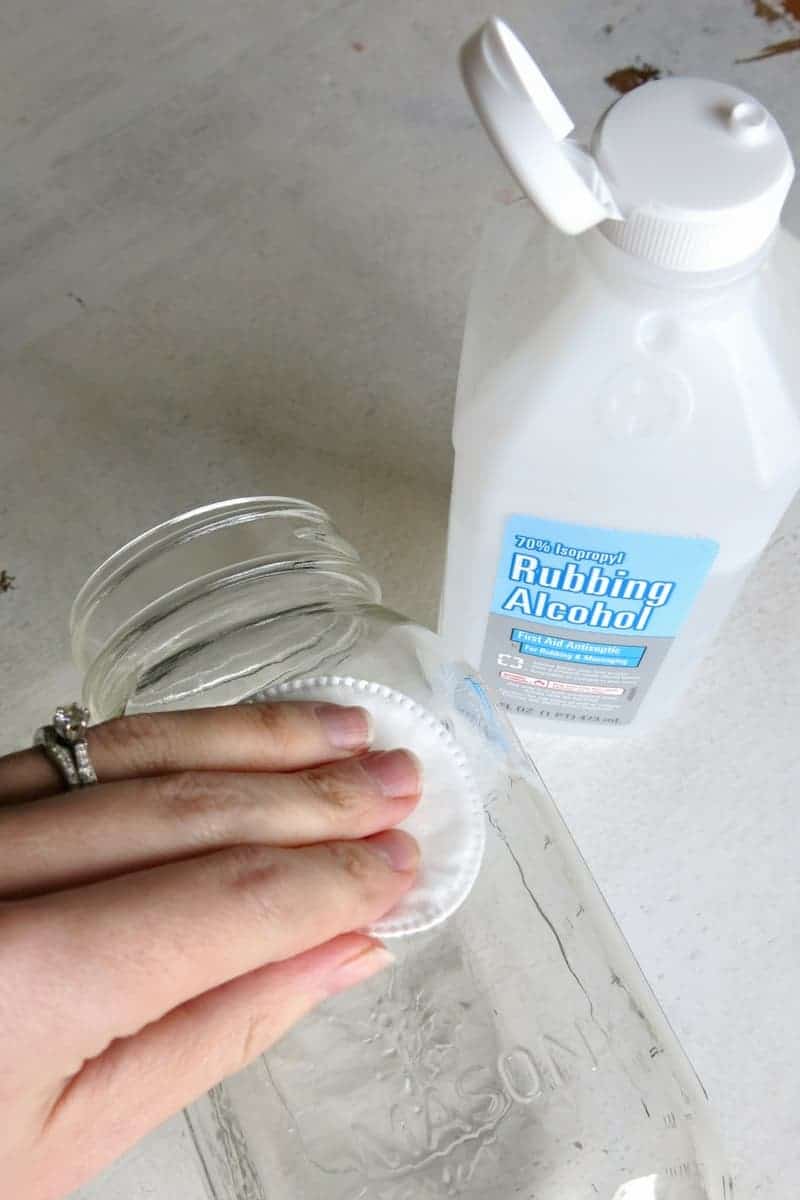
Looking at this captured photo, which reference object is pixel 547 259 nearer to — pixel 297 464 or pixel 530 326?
pixel 530 326

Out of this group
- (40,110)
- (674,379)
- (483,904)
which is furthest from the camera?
(40,110)

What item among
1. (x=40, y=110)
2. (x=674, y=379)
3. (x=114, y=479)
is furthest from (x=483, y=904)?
(x=40, y=110)

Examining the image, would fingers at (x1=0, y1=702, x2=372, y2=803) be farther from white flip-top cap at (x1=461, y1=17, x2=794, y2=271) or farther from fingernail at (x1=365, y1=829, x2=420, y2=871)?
white flip-top cap at (x1=461, y1=17, x2=794, y2=271)

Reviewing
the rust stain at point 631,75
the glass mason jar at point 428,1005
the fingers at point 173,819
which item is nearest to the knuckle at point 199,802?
the fingers at point 173,819

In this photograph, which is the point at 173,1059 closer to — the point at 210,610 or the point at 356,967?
the point at 356,967

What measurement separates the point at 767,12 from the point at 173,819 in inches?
30.9

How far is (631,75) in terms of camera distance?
0.83m

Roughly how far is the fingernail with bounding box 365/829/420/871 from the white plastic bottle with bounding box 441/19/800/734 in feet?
0.43

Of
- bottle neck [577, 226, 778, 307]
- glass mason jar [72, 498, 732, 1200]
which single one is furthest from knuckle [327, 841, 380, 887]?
bottle neck [577, 226, 778, 307]

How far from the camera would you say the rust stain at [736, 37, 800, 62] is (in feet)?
2.75

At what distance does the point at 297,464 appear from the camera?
0.71 m

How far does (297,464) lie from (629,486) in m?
0.31

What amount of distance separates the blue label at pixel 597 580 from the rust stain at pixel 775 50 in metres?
0.53

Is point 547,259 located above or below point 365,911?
above
